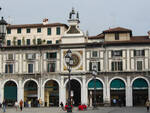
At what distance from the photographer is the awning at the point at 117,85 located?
64.9 metres

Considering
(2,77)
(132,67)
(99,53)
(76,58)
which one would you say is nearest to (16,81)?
(2,77)

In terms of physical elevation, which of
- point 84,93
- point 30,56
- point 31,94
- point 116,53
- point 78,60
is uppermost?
point 116,53

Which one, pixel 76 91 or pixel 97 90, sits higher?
pixel 97 90

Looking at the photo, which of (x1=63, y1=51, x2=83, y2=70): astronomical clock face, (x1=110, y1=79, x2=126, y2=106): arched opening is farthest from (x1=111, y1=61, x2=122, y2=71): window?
(x1=63, y1=51, x2=83, y2=70): astronomical clock face

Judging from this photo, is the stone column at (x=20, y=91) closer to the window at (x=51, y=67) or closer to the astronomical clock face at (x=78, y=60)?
the window at (x=51, y=67)

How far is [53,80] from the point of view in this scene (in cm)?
6881

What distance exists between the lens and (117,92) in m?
65.3

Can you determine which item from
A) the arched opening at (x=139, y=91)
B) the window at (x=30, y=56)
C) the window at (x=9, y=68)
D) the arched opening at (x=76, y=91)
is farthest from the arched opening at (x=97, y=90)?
the window at (x=9, y=68)

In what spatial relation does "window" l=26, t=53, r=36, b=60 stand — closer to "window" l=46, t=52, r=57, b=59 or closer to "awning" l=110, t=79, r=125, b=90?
"window" l=46, t=52, r=57, b=59

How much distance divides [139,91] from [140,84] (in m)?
1.28

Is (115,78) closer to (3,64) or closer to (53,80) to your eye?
(53,80)

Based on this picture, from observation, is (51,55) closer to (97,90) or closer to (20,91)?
(20,91)

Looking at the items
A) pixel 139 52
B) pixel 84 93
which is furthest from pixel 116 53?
pixel 84 93

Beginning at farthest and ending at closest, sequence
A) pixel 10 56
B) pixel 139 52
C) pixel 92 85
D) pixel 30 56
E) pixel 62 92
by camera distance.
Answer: pixel 10 56 < pixel 30 56 < pixel 62 92 < pixel 92 85 < pixel 139 52
